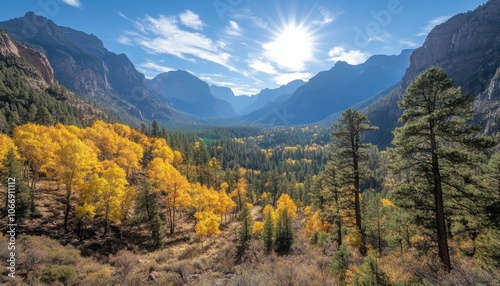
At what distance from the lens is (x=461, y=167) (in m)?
11.5

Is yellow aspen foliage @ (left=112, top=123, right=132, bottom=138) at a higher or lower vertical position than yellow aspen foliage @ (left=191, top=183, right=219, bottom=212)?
higher

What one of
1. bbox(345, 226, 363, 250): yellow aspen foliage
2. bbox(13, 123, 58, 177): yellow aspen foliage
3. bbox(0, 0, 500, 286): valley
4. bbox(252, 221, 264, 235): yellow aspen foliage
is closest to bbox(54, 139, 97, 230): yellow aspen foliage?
bbox(0, 0, 500, 286): valley

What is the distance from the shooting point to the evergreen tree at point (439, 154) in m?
11.1

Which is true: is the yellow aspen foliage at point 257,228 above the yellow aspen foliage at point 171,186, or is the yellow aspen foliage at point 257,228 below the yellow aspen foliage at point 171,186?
below

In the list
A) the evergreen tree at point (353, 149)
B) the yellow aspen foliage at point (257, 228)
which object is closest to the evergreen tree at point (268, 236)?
the yellow aspen foliage at point (257, 228)

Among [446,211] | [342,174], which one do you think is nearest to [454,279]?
[446,211]

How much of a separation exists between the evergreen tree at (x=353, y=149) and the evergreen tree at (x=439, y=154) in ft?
18.6

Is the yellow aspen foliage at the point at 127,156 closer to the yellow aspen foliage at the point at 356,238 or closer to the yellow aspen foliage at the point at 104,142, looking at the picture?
the yellow aspen foliage at the point at 104,142

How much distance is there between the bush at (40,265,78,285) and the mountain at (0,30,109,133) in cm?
6588

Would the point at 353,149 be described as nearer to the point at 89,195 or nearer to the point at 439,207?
the point at 439,207

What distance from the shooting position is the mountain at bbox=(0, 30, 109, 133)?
237 feet

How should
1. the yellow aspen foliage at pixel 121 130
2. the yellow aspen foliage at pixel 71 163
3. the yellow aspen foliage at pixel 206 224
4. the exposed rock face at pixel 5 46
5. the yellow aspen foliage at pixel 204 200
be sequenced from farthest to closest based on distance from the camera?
the exposed rock face at pixel 5 46 → the yellow aspen foliage at pixel 121 130 → the yellow aspen foliage at pixel 204 200 → the yellow aspen foliage at pixel 206 224 → the yellow aspen foliage at pixel 71 163

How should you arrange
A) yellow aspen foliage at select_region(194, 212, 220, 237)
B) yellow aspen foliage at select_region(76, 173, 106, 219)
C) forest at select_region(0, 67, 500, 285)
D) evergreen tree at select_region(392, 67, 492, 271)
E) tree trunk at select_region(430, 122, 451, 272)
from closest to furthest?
evergreen tree at select_region(392, 67, 492, 271) → forest at select_region(0, 67, 500, 285) → tree trunk at select_region(430, 122, 451, 272) → yellow aspen foliage at select_region(76, 173, 106, 219) → yellow aspen foliage at select_region(194, 212, 220, 237)

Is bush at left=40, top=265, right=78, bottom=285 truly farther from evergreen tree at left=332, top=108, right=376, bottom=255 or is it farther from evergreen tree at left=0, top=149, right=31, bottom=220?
evergreen tree at left=332, top=108, right=376, bottom=255
